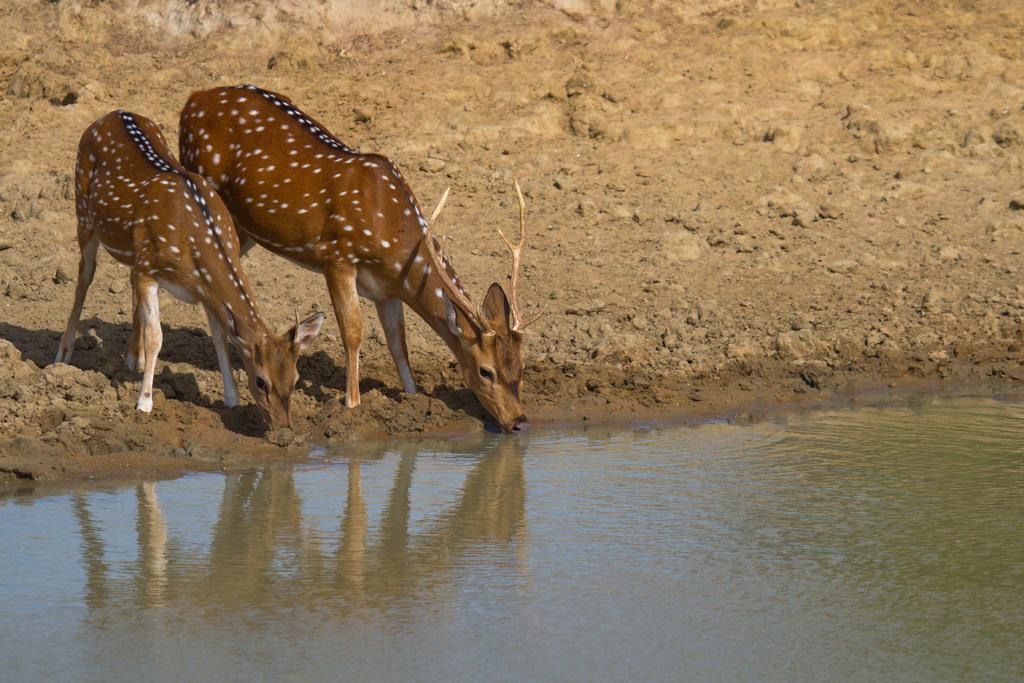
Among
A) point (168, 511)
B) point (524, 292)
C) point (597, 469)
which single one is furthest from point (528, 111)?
point (168, 511)

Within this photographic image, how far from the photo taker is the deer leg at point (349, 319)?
9.92 metres

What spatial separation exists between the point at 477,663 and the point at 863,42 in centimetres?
1169

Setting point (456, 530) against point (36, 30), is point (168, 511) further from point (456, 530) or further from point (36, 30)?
point (36, 30)

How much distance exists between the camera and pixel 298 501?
807 cm

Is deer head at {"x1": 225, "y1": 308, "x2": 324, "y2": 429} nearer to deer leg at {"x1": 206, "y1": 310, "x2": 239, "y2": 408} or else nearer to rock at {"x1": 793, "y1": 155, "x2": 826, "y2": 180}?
deer leg at {"x1": 206, "y1": 310, "x2": 239, "y2": 408}

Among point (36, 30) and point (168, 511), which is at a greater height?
point (36, 30)

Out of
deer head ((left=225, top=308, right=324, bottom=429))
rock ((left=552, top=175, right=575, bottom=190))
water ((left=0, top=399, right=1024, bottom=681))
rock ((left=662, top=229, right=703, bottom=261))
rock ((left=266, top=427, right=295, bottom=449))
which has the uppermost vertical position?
rock ((left=552, top=175, right=575, bottom=190))

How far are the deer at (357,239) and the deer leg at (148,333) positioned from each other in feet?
3.59

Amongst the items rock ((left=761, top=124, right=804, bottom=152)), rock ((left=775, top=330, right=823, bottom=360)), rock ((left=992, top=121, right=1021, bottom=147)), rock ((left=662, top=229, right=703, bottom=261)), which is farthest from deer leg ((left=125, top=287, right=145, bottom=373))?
rock ((left=992, top=121, right=1021, bottom=147))

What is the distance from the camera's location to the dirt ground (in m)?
10.4

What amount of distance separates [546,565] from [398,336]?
3.78 m

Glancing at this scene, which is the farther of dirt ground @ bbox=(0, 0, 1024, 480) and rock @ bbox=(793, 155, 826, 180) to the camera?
rock @ bbox=(793, 155, 826, 180)

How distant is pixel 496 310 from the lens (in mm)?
9766

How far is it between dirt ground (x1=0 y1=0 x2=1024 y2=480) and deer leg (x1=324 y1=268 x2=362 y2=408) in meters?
0.21
